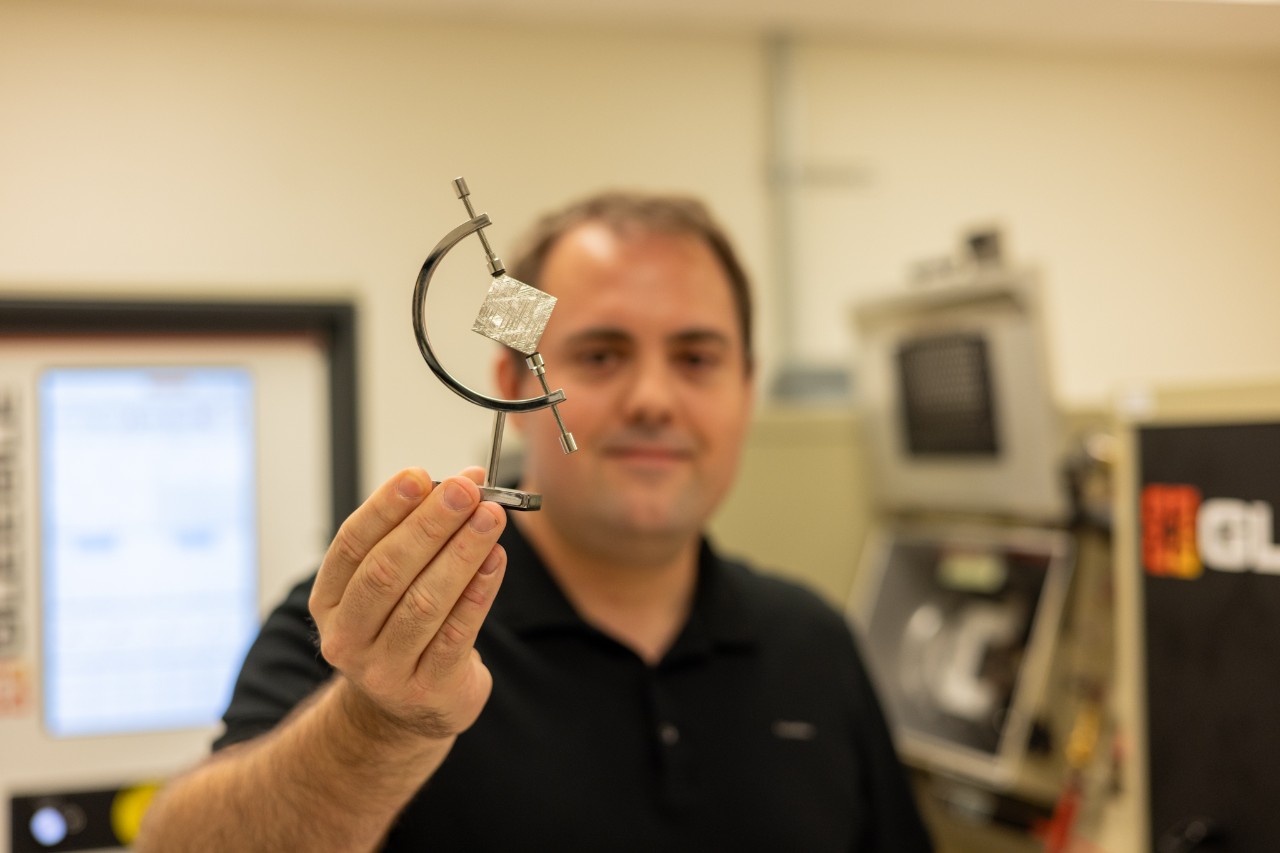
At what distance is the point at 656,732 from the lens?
1.05 meters

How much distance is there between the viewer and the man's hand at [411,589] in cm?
61

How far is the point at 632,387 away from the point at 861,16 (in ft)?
7.42

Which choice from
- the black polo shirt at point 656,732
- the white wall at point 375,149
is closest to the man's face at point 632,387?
the black polo shirt at point 656,732

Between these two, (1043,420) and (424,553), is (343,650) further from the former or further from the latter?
(1043,420)

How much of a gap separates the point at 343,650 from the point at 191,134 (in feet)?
6.74

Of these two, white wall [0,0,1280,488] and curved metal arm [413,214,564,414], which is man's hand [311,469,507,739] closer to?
curved metal arm [413,214,564,414]

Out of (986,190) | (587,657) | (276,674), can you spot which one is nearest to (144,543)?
(276,674)

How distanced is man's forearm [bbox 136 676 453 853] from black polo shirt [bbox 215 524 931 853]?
93mm

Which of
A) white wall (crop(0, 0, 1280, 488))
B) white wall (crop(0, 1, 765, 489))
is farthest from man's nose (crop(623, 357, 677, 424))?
white wall (crop(0, 1, 765, 489))

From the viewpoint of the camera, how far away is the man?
0.66 metres

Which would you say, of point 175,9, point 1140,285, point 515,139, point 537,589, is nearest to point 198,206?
point 175,9

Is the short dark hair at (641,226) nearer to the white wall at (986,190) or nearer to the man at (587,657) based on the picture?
the man at (587,657)

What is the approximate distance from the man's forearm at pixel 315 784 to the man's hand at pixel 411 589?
→ 5 centimetres

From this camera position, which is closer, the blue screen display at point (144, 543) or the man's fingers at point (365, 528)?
the man's fingers at point (365, 528)
